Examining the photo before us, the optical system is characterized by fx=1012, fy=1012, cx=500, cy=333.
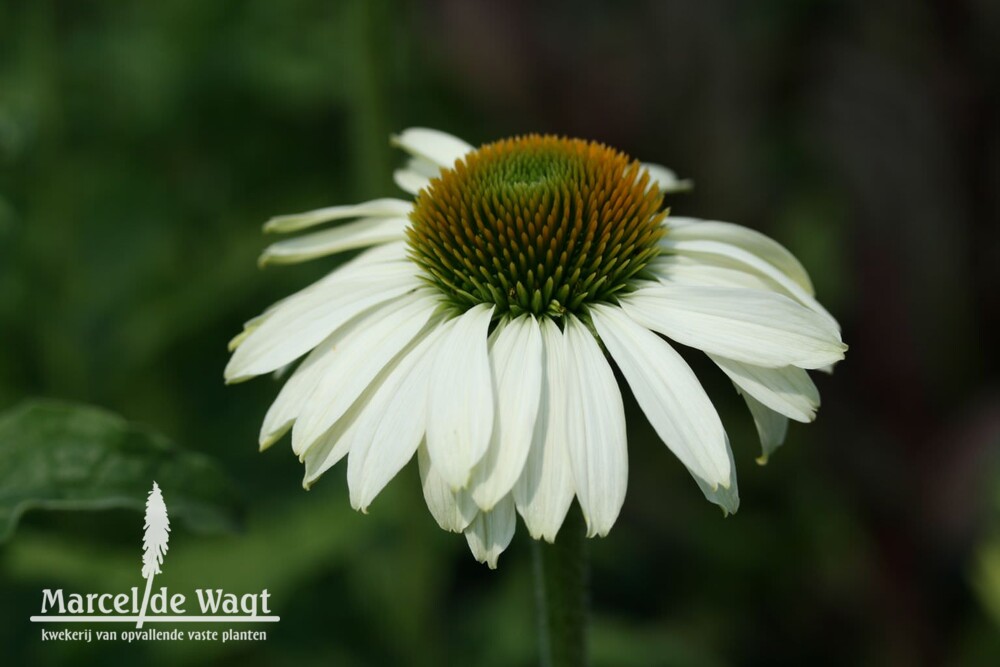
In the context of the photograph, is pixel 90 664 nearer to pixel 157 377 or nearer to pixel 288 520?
Result: pixel 288 520

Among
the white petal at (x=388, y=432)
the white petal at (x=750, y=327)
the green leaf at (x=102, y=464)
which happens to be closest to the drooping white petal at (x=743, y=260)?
the white petal at (x=750, y=327)

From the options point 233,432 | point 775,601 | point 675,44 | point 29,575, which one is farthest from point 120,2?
point 775,601

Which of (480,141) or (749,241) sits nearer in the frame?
(749,241)

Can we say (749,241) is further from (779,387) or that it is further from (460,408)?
(460,408)

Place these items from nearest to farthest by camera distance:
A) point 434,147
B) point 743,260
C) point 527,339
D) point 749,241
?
1. point 527,339
2. point 743,260
3. point 749,241
4. point 434,147

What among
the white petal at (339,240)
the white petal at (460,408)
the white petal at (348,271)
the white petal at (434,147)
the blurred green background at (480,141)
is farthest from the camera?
the blurred green background at (480,141)

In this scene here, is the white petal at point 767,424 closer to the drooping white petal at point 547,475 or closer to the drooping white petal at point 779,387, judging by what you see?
the drooping white petal at point 779,387

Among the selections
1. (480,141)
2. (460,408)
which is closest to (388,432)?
(460,408)

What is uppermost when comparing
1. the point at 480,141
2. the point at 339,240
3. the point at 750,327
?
the point at 480,141
